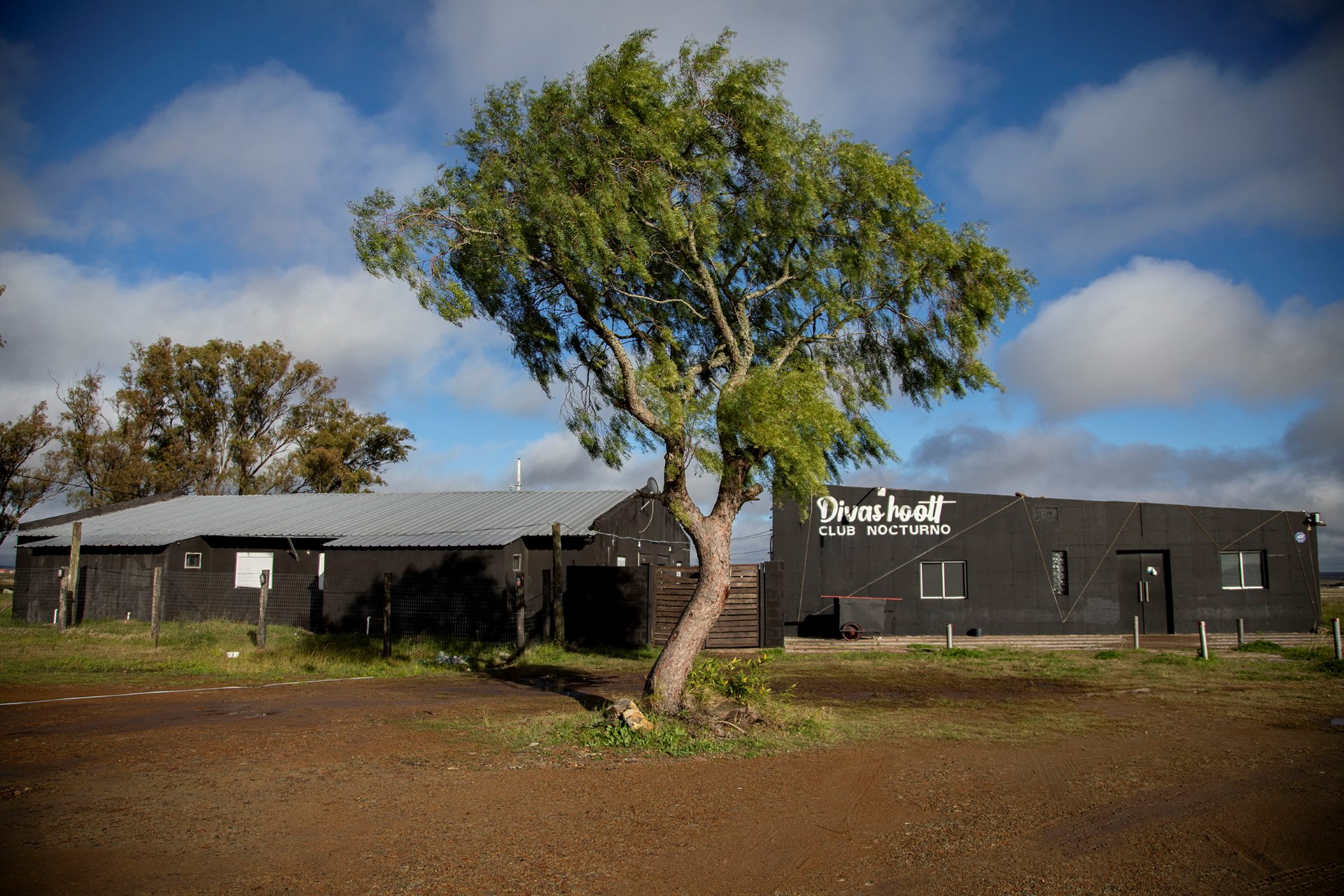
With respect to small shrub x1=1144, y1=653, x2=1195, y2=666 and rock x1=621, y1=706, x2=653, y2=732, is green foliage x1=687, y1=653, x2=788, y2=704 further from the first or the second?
small shrub x1=1144, y1=653, x2=1195, y2=666

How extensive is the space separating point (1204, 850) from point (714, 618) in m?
5.38

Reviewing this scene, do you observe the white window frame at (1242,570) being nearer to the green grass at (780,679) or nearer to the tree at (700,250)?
the green grass at (780,679)

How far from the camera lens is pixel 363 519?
1038 inches

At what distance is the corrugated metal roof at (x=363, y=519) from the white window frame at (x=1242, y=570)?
17221mm

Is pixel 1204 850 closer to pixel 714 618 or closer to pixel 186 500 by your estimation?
pixel 714 618

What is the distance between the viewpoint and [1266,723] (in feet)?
34.9

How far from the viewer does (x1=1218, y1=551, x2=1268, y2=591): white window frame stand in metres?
25.5

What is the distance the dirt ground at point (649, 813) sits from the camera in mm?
5375

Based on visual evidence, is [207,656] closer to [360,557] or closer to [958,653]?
[360,557]

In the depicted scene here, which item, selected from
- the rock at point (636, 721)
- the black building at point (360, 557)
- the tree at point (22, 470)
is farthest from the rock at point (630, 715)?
the tree at point (22, 470)

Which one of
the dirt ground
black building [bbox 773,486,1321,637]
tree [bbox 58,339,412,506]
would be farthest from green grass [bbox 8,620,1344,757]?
tree [bbox 58,339,412,506]

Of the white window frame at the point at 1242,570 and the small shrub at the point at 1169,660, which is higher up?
the white window frame at the point at 1242,570

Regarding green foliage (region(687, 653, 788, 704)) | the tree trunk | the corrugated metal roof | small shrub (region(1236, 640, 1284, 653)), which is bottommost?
small shrub (region(1236, 640, 1284, 653))

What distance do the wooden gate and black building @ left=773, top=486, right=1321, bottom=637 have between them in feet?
13.3
